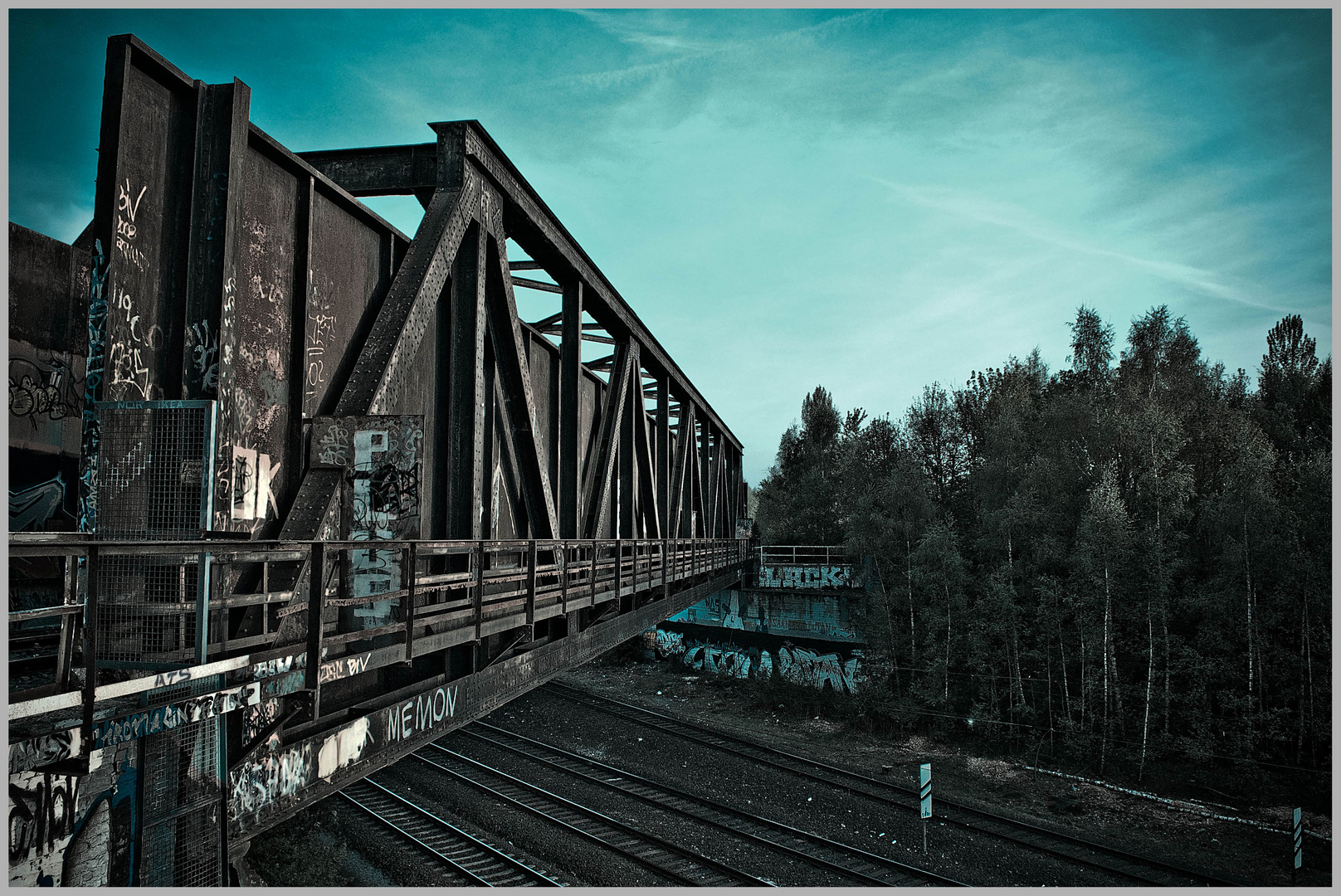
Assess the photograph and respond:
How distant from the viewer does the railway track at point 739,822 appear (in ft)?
45.2

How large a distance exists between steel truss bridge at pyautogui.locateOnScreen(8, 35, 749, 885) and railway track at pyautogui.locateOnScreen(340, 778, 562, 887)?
5.32 metres

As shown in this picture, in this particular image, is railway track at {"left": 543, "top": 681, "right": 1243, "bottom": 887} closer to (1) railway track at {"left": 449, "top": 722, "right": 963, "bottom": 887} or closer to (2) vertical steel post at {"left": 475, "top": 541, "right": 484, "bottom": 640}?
(1) railway track at {"left": 449, "top": 722, "right": 963, "bottom": 887}

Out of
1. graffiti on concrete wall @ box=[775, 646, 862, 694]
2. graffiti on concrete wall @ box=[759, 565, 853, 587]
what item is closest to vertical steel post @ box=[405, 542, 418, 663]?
graffiti on concrete wall @ box=[775, 646, 862, 694]

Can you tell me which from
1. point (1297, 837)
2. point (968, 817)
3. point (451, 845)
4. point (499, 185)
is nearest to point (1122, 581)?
point (1297, 837)

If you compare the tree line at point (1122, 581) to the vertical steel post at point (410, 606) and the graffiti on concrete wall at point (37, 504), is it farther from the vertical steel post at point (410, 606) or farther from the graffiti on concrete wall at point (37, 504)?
the graffiti on concrete wall at point (37, 504)

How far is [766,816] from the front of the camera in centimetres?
1645

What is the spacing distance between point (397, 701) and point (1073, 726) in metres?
24.1

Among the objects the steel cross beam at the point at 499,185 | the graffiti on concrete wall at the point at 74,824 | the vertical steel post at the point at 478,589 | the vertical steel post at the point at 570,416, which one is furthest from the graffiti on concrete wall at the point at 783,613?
the graffiti on concrete wall at the point at 74,824

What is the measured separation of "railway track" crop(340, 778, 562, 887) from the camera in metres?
12.7

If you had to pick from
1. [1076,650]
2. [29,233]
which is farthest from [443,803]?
[1076,650]

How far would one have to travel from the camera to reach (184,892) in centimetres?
441

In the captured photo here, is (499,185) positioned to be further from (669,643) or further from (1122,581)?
(669,643)

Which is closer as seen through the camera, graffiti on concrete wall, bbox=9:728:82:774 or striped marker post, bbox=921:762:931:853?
graffiti on concrete wall, bbox=9:728:82:774

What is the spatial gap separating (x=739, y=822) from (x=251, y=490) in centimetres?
1386
